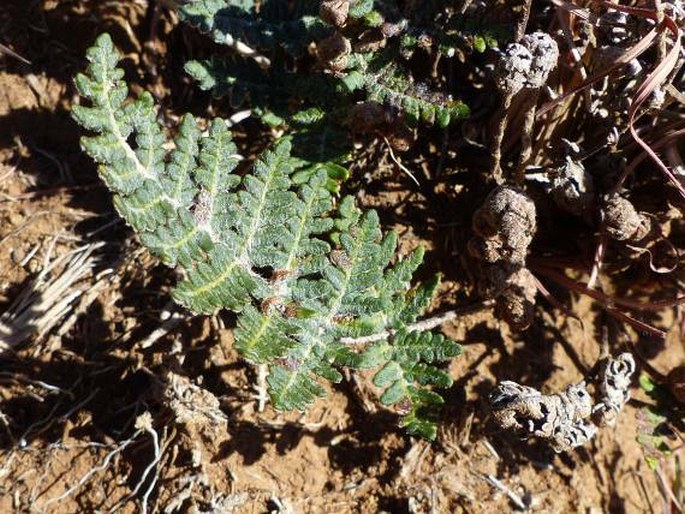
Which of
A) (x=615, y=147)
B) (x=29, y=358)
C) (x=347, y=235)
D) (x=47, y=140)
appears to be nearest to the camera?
(x=347, y=235)

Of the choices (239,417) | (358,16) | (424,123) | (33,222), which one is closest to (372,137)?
(424,123)

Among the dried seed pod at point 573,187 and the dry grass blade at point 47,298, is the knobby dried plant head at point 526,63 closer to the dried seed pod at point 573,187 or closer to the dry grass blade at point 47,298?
the dried seed pod at point 573,187

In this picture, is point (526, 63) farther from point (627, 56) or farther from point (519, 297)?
point (519, 297)

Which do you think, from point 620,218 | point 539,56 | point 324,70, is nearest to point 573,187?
point 620,218

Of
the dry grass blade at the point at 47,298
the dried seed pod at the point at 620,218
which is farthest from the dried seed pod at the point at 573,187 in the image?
the dry grass blade at the point at 47,298

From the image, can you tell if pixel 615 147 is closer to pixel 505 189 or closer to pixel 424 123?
pixel 505 189
